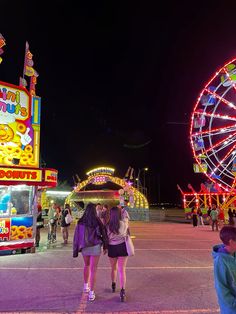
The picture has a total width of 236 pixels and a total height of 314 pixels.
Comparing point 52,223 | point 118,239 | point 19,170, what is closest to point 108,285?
point 118,239

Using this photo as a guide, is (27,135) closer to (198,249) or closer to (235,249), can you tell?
(198,249)

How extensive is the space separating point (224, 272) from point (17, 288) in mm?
4892

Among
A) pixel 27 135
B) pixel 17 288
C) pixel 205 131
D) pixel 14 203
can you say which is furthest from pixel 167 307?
pixel 205 131

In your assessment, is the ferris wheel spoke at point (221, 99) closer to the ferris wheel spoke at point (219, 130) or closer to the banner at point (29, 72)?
the ferris wheel spoke at point (219, 130)

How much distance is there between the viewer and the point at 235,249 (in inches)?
120

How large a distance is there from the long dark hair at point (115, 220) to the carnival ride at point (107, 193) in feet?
74.5

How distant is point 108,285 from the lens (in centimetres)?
705

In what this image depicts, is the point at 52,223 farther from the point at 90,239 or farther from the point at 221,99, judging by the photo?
the point at 221,99

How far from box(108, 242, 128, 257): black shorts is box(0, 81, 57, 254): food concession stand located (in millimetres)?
5820

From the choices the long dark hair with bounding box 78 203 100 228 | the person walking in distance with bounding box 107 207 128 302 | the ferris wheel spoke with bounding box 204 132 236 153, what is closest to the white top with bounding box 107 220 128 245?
the person walking in distance with bounding box 107 207 128 302

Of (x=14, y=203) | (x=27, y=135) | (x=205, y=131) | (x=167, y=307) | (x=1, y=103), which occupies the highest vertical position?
(x=205, y=131)

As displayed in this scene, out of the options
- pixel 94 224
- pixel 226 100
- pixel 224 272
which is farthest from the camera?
pixel 226 100

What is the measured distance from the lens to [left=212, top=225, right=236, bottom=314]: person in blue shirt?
2930 millimetres

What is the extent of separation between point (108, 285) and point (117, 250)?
1110 millimetres
